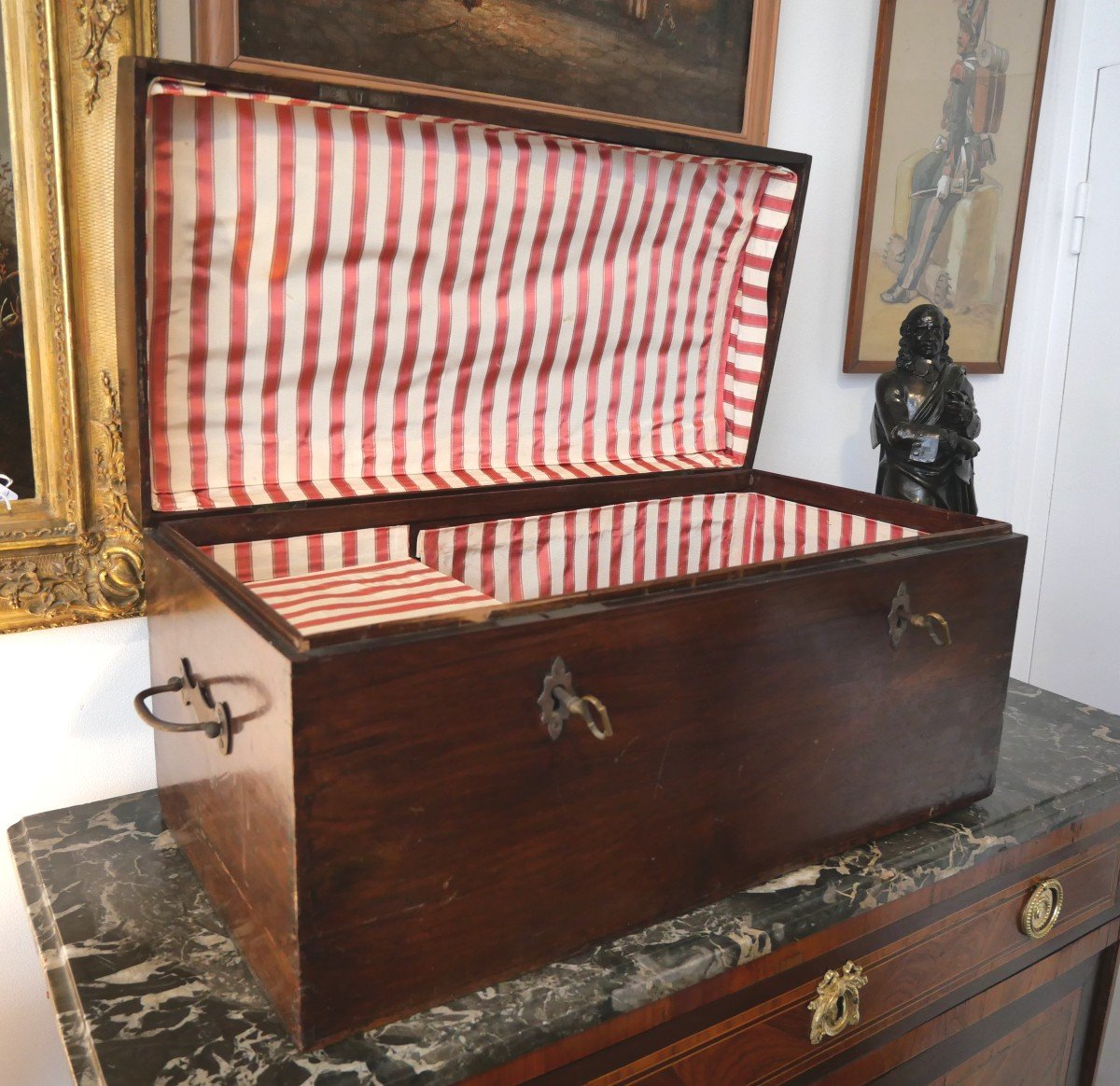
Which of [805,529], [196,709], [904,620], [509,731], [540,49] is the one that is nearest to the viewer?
[509,731]

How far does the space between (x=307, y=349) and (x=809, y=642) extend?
30.7 inches

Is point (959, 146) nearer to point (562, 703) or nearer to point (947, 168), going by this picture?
point (947, 168)

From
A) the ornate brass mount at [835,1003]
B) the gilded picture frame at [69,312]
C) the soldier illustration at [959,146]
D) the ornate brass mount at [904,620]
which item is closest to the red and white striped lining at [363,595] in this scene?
the gilded picture frame at [69,312]


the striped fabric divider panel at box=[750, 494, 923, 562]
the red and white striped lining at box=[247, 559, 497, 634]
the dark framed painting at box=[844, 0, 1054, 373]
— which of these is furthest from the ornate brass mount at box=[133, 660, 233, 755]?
the dark framed painting at box=[844, 0, 1054, 373]

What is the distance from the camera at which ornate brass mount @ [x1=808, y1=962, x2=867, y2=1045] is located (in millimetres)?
1209

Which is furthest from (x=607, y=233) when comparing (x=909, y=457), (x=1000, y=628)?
(x=1000, y=628)

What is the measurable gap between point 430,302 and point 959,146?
1.39m

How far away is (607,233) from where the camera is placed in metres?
1.54

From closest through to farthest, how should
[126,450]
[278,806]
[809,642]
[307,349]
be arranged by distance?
[278,806], [809,642], [126,450], [307,349]

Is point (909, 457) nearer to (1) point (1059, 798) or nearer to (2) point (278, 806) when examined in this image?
(1) point (1059, 798)

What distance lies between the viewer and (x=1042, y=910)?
1438 mm

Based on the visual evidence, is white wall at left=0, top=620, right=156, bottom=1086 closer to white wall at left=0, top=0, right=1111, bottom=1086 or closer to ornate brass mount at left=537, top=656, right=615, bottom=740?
white wall at left=0, top=0, right=1111, bottom=1086

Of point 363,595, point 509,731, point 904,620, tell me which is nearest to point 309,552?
point 363,595

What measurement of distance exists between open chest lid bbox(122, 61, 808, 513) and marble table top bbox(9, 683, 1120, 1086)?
0.46 meters
